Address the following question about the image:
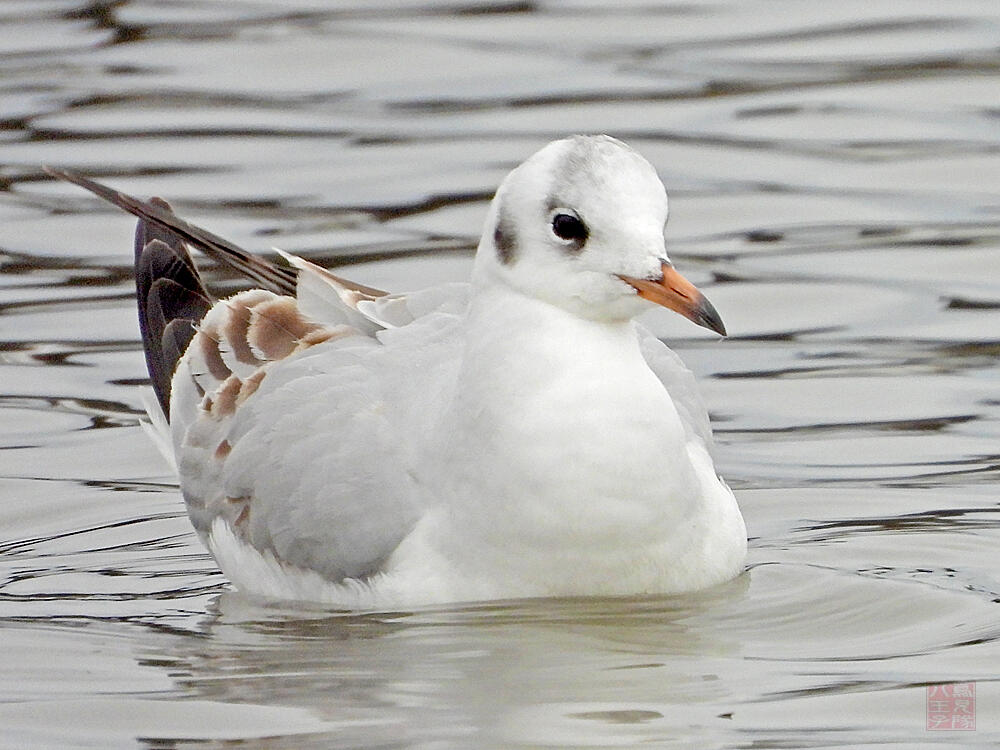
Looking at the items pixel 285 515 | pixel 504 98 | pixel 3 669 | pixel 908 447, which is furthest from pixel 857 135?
pixel 3 669

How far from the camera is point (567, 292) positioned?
639 centimetres

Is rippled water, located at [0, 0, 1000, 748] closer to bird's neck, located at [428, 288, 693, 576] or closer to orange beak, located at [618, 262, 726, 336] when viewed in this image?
bird's neck, located at [428, 288, 693, 576]

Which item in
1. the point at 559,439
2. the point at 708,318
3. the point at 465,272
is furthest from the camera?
the point at 465,272

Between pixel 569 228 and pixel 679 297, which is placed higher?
pixel 569 228

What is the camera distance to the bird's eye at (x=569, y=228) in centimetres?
630

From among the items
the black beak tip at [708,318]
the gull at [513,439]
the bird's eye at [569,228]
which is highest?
the bird's eye at [569,228]

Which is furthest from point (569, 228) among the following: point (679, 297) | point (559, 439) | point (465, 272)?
point (465, 272)

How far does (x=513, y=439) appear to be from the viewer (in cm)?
636

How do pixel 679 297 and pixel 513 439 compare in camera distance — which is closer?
pixel 679 297

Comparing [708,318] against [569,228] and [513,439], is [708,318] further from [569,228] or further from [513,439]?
[513,439]

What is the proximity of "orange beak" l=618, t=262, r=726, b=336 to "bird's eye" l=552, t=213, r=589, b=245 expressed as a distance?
19 centimetres

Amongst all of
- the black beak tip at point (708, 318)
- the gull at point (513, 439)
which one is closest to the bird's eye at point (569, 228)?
the gull at point (513, 439)

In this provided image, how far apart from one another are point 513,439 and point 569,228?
0.58 m

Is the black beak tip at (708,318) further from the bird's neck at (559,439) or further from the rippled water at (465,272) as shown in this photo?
the rippled water at (465,272)
